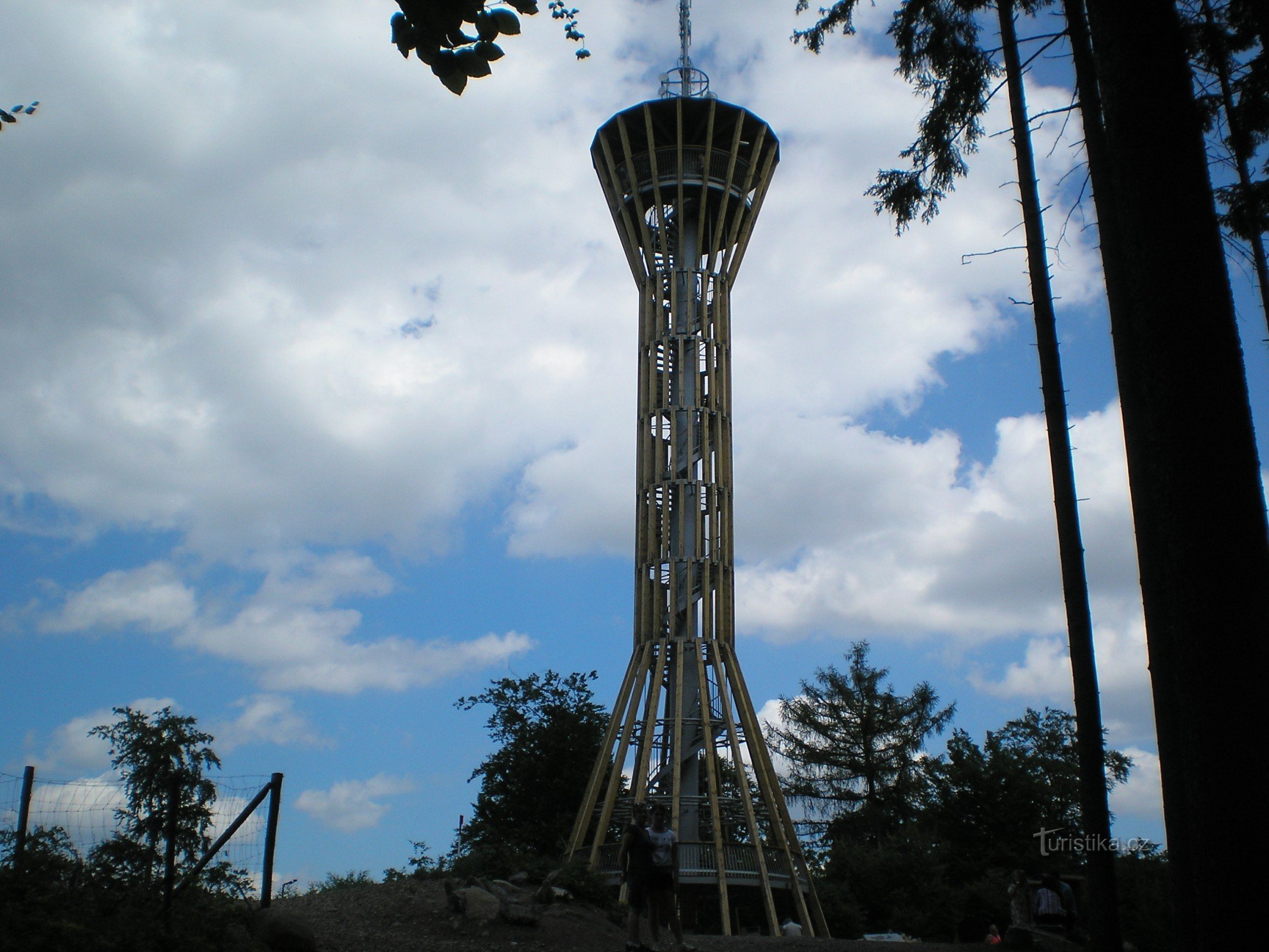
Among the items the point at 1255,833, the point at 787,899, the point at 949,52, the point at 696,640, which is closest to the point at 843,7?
the point at 949,52

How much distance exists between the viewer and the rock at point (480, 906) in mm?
9234

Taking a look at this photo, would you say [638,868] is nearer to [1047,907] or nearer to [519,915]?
[519,915]

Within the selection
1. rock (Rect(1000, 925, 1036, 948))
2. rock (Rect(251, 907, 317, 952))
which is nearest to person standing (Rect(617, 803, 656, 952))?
rock (Rect(251, 907, 317, 952))

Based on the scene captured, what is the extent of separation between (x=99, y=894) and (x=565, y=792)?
50.2 feet

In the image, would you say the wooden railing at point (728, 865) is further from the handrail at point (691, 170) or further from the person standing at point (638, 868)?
the handrail at point (691, 170)

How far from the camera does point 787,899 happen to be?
61.9ft

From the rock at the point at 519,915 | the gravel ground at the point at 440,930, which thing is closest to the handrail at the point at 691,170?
the gravel ground at the point at 440,930

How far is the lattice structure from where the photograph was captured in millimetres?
18219

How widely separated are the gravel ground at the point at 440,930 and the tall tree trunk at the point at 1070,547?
2.26 metres

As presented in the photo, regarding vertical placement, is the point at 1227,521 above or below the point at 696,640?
below

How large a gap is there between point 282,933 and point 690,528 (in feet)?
43.9

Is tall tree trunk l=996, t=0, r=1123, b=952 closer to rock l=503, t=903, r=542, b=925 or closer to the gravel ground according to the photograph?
the gravel ground

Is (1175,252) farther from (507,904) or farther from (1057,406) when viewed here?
(507,904)

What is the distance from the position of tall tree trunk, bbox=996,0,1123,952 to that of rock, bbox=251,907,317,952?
5866mm
